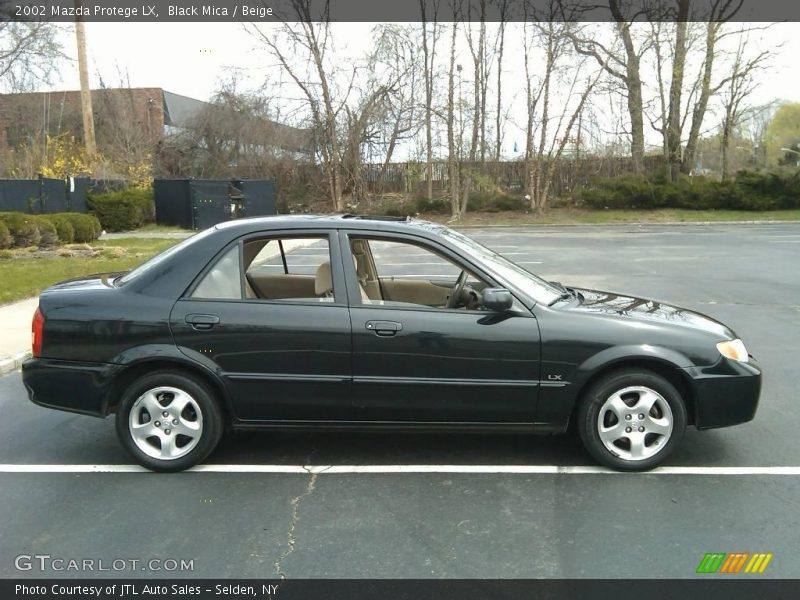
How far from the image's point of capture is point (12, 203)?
775 inches

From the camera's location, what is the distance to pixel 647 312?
14.2ft

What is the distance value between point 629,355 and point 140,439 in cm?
313

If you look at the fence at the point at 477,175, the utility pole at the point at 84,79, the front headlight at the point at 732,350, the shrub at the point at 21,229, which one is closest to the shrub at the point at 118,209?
the utility pole at the point at 84,79

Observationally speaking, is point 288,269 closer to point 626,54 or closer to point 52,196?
point 52,196

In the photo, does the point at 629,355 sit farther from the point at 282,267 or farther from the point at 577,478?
the point at 282,267

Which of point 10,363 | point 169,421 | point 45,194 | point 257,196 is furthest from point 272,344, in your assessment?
point 257,196

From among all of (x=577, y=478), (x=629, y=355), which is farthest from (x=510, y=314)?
(x=577, y=478)

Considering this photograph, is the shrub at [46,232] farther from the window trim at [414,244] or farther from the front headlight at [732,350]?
the front headlight at [732,350]

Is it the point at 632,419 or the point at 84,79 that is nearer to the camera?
the point at 632,419

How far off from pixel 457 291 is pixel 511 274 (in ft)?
1.37

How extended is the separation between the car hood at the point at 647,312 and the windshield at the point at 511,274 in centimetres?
22

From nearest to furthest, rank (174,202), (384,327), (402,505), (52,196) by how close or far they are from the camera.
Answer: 1. (402,505)
2. (384,327)
3. (52,196)
4. (174,202)
